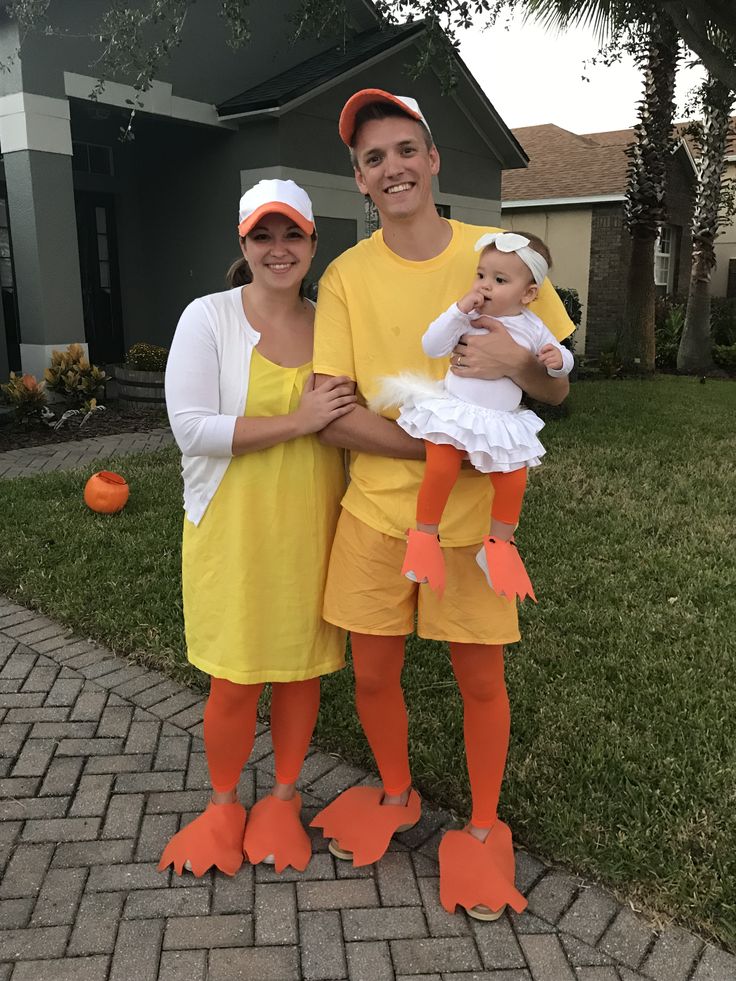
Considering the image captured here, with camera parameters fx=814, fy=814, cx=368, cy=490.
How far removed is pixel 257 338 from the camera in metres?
2.27

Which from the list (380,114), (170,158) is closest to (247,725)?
(380,114)

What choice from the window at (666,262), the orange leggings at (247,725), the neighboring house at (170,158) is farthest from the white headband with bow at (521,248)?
the window at (666,262)

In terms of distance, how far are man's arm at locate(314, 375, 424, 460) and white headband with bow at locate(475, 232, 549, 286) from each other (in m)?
0.51

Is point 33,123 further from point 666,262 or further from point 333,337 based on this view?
point 666,262

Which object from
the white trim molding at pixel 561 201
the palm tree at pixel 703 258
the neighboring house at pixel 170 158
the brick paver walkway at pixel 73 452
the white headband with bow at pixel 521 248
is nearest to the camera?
the white headband with bow at pixel 521 248

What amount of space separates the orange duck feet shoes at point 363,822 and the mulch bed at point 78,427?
22.5ft

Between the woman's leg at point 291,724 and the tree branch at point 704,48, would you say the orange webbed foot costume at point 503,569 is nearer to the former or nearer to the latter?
the woman's leg at point 291,724

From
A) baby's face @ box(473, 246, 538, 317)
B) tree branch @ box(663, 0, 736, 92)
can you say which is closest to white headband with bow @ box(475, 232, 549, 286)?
baby's face @ box(473, 246, 538, 317)

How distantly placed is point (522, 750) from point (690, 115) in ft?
52.3

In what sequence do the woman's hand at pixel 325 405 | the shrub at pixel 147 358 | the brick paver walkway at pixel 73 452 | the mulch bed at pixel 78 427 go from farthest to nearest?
the shrub at pixel 147 358, the mulch bed at pixel 78 427, the brick paver walkway at pixel 73 452, the woman's hand at pixel 325 405

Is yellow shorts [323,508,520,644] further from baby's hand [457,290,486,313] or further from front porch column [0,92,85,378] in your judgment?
front porch column [0,92,85,378]

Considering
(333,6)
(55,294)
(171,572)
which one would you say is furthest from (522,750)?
(55,294)

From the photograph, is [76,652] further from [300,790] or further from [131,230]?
[131,230]

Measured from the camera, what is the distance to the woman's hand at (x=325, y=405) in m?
2.17
